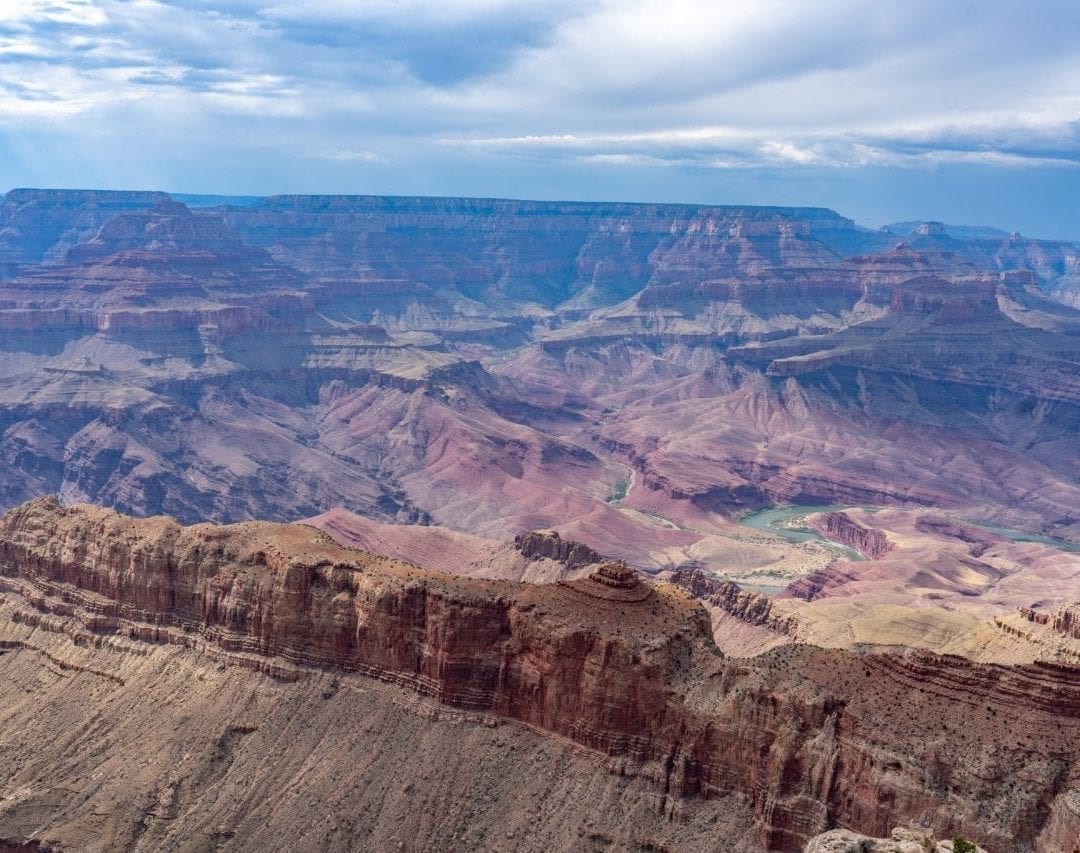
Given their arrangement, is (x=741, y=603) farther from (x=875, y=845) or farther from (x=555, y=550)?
(x=875, y=845)

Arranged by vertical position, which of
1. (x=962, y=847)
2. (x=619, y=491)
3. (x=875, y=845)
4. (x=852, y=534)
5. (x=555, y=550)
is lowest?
(x=619, y=491)

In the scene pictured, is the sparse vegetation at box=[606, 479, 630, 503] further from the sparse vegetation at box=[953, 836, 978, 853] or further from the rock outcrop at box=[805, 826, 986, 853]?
the sparse vegetation at box=[953, 836, 978, 853]

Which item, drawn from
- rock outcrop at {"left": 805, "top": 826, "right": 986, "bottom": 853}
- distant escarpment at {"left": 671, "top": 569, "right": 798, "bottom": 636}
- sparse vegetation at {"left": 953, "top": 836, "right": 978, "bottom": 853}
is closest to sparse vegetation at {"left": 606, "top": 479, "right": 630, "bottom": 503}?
distant escarpment at {"left": 671, "top": 569, "right": 798, "bottom": 636}

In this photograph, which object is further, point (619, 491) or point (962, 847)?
point (619, 491)

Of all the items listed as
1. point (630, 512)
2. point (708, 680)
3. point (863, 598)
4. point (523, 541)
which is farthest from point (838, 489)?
point (708, 680)

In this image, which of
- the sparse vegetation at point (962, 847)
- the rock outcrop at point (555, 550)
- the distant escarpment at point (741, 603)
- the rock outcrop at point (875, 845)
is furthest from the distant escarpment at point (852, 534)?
the rock outcrop at point (875, 845)

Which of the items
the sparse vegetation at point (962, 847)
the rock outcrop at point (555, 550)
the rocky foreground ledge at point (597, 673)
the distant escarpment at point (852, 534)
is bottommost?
the distant escarpment at point (852, 534)

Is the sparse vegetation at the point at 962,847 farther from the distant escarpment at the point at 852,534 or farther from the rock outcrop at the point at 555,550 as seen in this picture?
the distant escarpment at the point at 852,534

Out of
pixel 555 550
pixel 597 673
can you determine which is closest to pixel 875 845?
pixel 597 673
